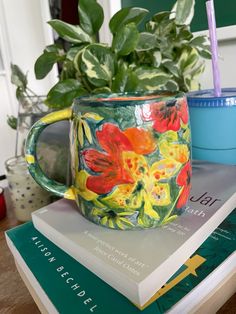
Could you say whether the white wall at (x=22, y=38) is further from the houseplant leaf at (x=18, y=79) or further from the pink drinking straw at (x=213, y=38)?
the pink drinking straw at (x=213, y=38)

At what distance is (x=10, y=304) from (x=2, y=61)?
3.61 feet

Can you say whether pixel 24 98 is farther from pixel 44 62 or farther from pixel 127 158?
pixel 127 158

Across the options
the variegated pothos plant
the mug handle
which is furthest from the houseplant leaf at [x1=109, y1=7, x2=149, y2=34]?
the mug handle

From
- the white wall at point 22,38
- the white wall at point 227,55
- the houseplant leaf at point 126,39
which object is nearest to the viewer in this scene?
the houseplant leaf at point 126,39

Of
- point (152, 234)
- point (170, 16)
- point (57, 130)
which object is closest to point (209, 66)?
point (170, 16)

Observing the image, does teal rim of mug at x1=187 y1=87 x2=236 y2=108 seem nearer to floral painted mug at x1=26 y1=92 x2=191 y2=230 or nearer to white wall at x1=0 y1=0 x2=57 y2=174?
floral painted mug at x1=26 y1=92 x2=191 y2=230

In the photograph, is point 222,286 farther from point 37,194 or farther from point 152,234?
point 37,194

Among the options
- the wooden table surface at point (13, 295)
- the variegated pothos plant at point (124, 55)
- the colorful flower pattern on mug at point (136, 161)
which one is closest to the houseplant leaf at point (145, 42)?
the variegated pothos plant at point (124, 55)

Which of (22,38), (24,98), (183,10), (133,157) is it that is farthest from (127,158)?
(22,38)

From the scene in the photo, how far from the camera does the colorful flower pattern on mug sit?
0.23m

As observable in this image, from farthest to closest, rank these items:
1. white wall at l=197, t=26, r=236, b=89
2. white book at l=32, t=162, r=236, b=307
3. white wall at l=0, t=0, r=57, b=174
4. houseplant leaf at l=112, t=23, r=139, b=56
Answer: white wall at l=0, t=0, r=57, b=174
white wall at l=197, t=26, r=236, b=89
houseplant leaf at l=112, t=23, r=139, b=56
white book at l=32, t=162, r=236, b=307

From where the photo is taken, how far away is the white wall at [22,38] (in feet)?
3.32

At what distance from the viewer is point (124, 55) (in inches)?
15.2

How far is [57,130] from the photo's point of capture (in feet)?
1.60
